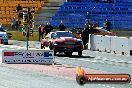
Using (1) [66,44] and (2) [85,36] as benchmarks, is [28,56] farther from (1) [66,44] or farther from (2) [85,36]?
(2) [85,36]

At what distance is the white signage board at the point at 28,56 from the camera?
22625mm

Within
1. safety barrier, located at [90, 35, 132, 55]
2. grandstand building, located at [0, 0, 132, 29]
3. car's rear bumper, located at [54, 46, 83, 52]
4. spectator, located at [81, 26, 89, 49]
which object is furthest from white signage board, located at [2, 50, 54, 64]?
grandstand building, located at [0, 0, 132, 29]

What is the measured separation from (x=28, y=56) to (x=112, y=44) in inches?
456

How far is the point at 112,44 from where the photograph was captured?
1307 inches

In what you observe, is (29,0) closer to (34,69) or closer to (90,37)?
(90,37)

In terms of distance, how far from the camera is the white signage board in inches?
891

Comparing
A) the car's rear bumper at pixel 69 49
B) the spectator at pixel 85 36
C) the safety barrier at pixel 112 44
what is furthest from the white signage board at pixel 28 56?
the spectator at pixel 85 36

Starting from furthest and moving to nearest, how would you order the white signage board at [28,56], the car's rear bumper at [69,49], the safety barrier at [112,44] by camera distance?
the safety barrier at [112,44] → the car's rear bumper at [69,49] → the white signage board at [28,56]

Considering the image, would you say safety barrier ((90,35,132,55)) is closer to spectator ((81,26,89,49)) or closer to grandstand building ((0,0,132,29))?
spectator ((81,26,89,49))

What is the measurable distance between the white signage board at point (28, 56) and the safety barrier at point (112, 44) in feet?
30.6

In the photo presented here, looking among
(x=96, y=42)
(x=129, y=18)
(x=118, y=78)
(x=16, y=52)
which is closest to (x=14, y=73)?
(x=16, y=52)

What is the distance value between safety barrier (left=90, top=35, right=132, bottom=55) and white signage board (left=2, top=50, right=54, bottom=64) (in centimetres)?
932

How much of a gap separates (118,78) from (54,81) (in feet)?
29.6

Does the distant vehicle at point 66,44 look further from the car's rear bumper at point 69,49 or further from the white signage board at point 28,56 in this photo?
the white signage board at point 28,56
